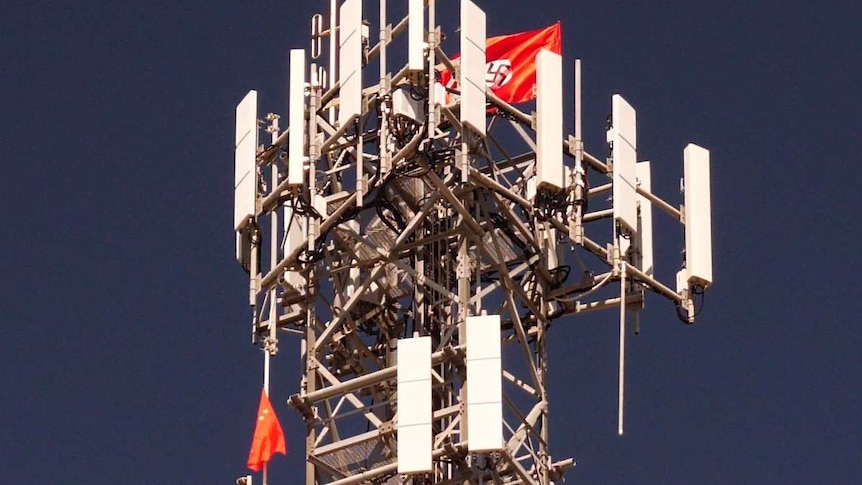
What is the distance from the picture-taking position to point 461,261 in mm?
64062

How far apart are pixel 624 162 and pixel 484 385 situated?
6.29m

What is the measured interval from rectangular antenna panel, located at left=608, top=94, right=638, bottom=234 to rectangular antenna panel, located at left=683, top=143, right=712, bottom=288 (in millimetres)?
1380

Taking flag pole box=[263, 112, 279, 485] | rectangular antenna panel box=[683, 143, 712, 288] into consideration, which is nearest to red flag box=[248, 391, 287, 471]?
flag pole box=[263, 112, 279, 485]

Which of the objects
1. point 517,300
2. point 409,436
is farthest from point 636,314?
point 409,436

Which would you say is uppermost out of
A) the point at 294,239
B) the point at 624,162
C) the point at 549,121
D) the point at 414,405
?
the point at 549,121

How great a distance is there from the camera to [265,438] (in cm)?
6475

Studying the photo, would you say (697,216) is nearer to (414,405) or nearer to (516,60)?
(516,60)

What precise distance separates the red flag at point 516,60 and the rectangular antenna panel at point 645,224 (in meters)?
3.15

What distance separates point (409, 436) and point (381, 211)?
18.1ft

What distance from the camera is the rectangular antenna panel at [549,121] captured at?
63438 mm

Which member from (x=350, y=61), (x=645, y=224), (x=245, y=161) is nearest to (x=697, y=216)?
(x=645, y=224)

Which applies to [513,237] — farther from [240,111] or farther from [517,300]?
[240,111]

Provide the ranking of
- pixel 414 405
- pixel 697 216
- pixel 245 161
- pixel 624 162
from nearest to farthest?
pixel 414 405, pixel 624 162, pixel 245 161, pixel 697 216

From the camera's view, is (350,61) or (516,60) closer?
(350,61)
